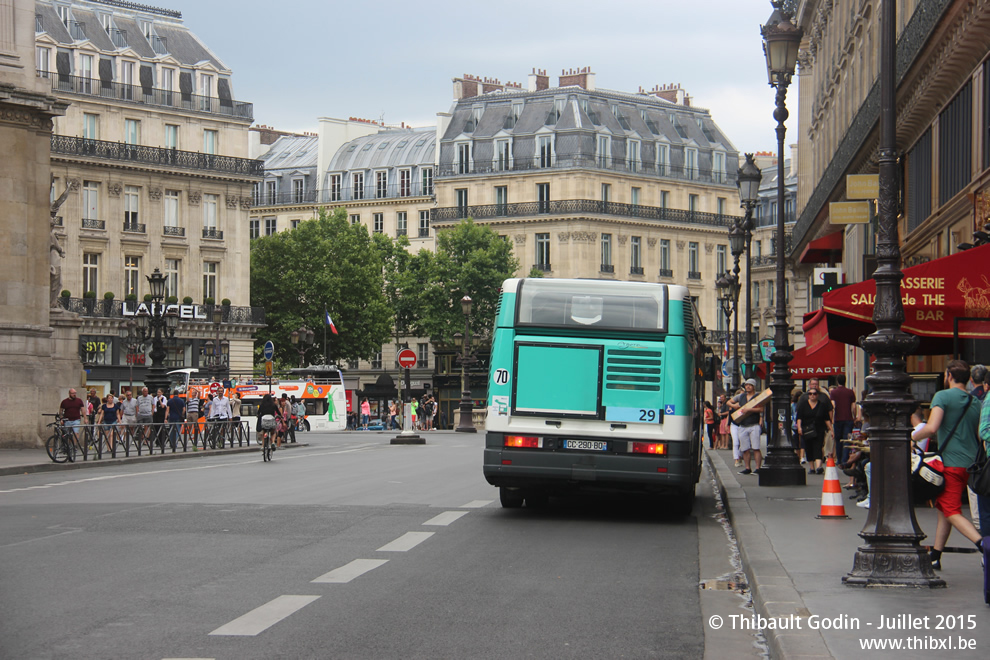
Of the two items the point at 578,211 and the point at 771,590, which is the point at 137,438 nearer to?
the point at 771,590

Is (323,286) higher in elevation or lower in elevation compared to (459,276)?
lower

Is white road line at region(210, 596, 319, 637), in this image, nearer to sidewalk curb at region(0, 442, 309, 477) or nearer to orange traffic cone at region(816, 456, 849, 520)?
orange traffic cone at region(816, 456, 849, 520)

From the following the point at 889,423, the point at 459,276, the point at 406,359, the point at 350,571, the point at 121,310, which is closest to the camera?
the point at 889,423

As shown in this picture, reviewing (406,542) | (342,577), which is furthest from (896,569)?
(406,542)

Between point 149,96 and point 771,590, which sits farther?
point 149,96

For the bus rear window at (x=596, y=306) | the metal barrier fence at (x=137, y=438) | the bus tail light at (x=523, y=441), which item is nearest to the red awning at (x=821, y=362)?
the bus rear window at (x=596, y=306)

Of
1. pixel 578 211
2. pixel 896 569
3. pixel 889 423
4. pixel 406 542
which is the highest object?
pixel 578 211

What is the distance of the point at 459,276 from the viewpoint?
85688 millimetres

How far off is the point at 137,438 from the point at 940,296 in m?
22.4

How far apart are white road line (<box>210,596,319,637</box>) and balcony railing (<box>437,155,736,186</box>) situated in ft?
261

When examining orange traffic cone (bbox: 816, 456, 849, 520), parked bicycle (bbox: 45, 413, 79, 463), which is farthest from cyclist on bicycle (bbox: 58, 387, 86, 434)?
orange traffic cone (bbox: 816, 456, 849, 520)

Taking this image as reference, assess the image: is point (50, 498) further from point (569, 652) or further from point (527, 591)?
point (569, 652)

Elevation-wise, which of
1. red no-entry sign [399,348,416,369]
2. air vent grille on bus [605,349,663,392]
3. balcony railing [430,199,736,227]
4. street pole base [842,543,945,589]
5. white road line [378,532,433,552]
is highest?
balcony railing [430,199,736,227]

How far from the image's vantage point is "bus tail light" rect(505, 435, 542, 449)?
16.0 meters
